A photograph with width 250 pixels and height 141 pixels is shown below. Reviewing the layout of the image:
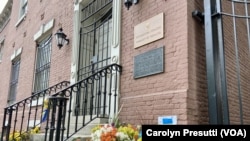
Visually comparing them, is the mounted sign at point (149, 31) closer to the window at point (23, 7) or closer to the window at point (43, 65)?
the window at point (43, 65)

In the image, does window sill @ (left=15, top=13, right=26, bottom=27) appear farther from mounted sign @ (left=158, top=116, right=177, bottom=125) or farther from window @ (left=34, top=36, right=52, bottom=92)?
mounted sign @ (left=158, top=116, right=177, bottom=125)

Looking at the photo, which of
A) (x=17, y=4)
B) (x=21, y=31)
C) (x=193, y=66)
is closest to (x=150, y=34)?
(x=193, y=66)

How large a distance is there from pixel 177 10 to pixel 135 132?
1.86 metres

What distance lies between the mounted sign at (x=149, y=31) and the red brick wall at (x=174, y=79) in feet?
0.25

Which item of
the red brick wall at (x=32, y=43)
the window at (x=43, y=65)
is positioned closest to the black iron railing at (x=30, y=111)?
the red brick wall at (x=32, y=43)

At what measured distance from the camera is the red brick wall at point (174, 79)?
3778 millimetres

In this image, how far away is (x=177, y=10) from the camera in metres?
4.12

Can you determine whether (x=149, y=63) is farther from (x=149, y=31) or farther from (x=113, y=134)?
(x=113, y=134)

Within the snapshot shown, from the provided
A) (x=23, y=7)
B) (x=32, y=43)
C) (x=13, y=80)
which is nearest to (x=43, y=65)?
(x=32, y=43)

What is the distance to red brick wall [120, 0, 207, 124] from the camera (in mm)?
3778

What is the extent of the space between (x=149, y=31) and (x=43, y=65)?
497 centimetres

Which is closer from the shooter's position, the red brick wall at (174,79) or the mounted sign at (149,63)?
the red brick wall at (174,79)

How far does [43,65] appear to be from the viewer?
335 inches

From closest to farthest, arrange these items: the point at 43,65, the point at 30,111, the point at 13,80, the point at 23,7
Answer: the point at 30,111 < the point at 43,65 < the point at 13,80 < the point at 23,7
